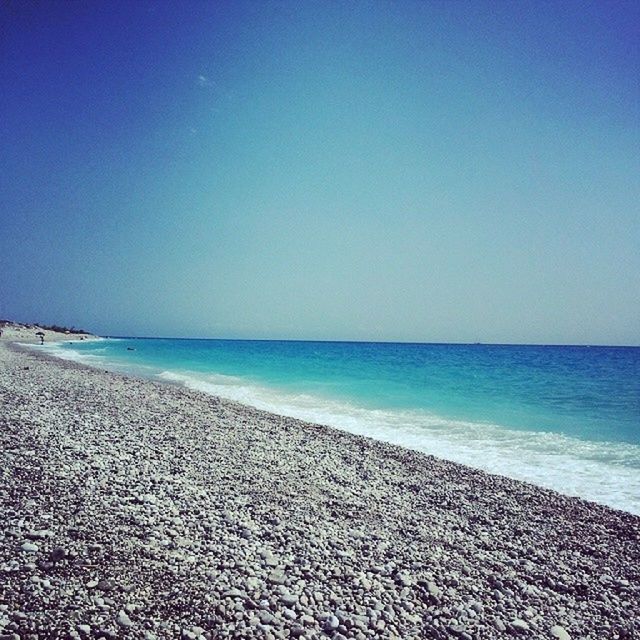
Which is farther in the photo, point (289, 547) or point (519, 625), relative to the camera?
point (289, 547)

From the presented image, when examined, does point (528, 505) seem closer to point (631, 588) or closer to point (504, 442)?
point (631, 588)

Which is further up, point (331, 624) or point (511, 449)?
point (331, 624)

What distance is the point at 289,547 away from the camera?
5676 mm

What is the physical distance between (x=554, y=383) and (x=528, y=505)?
30.9 meters

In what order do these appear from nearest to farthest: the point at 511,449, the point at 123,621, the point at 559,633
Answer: the point at 123,621 < the point at 559,633 < the point at 511,449

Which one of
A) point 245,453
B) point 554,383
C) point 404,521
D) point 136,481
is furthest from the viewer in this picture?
point 554,383

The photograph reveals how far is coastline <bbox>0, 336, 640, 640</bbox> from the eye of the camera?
4242 millimetres

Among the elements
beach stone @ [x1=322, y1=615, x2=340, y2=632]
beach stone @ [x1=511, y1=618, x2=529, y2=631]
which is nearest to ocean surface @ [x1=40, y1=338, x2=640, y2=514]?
beach stone @ [x1=511, y1=618, x2=529, y2=631]

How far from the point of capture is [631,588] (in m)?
5.59

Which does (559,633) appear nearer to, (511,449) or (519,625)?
(519,625)

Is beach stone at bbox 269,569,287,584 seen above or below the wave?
above

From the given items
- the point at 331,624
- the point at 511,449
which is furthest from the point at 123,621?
the point at 511,449

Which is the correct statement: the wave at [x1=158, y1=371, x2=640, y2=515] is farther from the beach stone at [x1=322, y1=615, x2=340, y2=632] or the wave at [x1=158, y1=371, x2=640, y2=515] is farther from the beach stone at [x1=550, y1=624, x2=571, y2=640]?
the beach stone at [x1=322, y1=615, x2=340, y2=632]

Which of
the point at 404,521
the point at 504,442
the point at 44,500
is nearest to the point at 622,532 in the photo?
the point at 404,521
